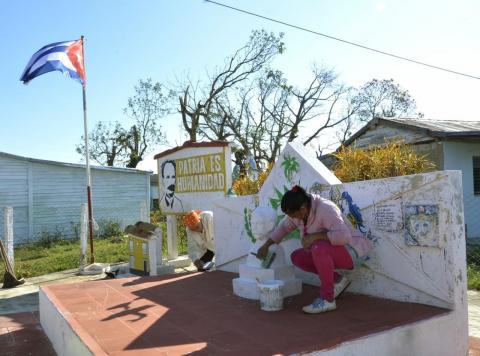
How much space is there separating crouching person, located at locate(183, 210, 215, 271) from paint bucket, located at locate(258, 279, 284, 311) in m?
3.58

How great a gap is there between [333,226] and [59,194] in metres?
14.6

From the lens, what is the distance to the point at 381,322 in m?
3.54

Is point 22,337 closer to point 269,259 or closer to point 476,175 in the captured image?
point 269,259

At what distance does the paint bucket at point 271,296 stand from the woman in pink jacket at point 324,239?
0.94 ft

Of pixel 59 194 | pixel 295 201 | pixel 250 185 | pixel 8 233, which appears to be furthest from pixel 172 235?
pixel 59 194

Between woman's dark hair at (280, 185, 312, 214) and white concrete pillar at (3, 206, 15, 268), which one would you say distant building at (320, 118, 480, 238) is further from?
woman's dark hair at (280, 185, 312, 214)

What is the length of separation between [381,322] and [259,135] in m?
28.0

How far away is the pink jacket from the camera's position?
12.6ft

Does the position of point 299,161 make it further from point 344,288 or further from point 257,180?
point 257,180

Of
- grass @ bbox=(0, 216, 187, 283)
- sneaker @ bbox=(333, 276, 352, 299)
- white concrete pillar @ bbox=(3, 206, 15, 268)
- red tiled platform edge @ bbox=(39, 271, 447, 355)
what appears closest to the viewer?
red tiled platform edge @ bbox=(39, 271, 447, 355)

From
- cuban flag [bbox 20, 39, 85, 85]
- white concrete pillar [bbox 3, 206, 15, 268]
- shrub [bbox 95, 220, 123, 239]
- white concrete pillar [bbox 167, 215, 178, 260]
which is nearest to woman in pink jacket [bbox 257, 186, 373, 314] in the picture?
white concrete pillar [bbox 167, 215, 178, 260]

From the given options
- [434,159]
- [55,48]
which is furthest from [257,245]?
[434,159]

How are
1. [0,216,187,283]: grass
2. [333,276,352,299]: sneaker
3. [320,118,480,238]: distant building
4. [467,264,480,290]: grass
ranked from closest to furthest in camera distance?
1. [333,276,352,299]: sneaker
2. [467,264,480,290]: grass
3. [0,216,187,283]: grass
4. [320,118,480,238]: distant building

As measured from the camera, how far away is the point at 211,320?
393 centimetres
